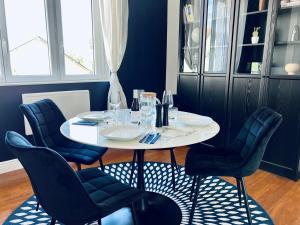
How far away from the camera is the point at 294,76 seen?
2.25m

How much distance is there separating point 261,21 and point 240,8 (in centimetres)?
31

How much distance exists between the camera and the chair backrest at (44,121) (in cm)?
174

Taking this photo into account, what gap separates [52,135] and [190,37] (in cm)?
231

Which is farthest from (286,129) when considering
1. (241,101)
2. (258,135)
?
(258,135)

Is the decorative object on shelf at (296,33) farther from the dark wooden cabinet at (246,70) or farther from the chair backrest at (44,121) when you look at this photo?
the chair backrest at (44,121)

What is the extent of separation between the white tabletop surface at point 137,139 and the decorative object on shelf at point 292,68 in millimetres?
1319

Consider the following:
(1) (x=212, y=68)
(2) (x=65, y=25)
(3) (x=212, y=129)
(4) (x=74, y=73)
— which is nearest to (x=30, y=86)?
(4) (x=74, y=73)

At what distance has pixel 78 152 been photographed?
1867 mm

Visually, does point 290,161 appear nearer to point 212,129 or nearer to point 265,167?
point 265,167

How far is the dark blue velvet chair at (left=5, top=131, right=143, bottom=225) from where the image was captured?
0.98m

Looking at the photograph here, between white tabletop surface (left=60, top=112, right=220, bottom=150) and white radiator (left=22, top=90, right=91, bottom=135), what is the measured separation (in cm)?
105

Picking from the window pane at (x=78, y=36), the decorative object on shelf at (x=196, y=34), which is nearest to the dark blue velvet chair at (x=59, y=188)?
the window pane at (x=78, y=36)

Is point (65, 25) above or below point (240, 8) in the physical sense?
below

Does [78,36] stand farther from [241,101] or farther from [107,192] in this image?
[107,192]
